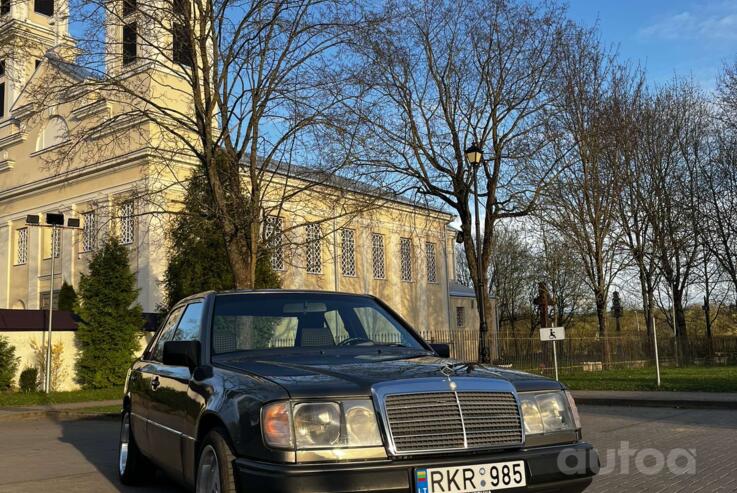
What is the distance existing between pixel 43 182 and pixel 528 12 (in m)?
28.8

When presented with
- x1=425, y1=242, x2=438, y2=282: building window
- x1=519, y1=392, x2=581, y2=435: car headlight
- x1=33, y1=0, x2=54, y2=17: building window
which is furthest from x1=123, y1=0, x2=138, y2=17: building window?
x1=33, y1=0, x2=54, y2=17: building window

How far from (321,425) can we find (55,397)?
2125cm

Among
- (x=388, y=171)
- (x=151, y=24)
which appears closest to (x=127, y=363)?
(x=388, y=171)

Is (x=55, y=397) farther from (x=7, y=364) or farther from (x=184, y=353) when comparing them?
(x=184, y=353)

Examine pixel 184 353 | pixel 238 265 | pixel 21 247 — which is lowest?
pixel 184 353

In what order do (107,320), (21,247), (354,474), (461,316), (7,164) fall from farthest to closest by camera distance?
1. (461,316)
2. (7,164)
3. (21,247)
4. (107,320)
5. (354,474)

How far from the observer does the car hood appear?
4.15 m

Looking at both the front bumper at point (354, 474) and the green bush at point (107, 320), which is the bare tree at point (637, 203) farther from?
the front bumper at point (354, 474)

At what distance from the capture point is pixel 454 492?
3.95 meters

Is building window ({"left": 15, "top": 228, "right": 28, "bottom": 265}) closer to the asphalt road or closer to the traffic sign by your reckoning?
the asphalt road

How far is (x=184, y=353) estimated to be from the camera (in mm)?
5203

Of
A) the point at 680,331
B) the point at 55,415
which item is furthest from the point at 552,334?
the point at 680,331

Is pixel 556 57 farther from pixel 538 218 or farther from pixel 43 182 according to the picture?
pixel 43 182

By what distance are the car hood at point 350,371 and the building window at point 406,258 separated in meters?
48.4
